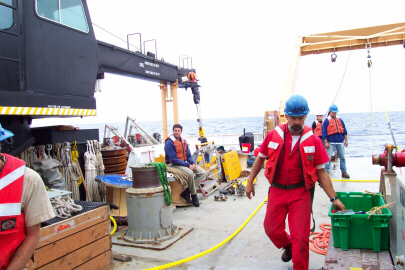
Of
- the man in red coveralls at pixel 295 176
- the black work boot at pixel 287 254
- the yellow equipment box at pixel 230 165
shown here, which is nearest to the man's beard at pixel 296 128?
the man in red coveralls at pixel 295 176

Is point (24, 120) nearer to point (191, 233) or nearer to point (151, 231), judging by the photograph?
point (151, 231)

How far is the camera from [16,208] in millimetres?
1799

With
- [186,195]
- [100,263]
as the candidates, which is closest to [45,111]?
[100,263]

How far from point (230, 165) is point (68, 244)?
589cm

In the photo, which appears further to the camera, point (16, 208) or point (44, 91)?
point (44, 91)

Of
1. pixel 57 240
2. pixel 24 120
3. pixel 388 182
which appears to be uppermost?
pixel 24 120

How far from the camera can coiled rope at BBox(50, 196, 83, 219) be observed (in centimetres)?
341

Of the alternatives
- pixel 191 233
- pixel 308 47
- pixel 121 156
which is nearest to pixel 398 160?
pixel 191 233

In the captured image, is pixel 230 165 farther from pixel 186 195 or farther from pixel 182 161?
pixel 182 161

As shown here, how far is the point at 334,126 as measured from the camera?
841cm

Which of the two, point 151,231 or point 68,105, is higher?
point 68,105

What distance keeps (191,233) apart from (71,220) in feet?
7.25

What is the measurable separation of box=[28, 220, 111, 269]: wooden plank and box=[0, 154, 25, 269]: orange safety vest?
4.13 ft

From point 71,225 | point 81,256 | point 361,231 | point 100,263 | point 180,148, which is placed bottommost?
point 100,263
